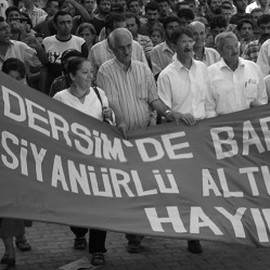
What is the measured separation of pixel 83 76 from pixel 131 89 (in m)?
0.64

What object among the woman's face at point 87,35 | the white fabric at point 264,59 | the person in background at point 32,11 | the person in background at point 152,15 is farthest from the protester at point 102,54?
the person in background at point 32,11

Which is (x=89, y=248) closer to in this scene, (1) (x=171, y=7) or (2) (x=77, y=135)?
(2) (x=77, y=135)

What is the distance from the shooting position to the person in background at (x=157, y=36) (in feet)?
35.0

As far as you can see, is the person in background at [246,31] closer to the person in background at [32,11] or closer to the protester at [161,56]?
the protester at [161,56]

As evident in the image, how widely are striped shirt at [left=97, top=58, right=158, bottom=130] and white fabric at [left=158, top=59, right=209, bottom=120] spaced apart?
0.13 metres

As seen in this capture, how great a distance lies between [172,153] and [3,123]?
4.63ft

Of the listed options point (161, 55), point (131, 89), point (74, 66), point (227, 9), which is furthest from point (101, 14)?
point (74, 66)

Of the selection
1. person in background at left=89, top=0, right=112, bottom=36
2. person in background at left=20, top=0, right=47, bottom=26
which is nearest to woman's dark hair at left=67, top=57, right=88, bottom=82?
person in background at left=89, top=0, right=112, bottom=36

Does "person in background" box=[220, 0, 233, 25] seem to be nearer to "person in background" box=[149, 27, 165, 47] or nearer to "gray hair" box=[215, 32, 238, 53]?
"person in background" box=[149, 27, 165, 47]

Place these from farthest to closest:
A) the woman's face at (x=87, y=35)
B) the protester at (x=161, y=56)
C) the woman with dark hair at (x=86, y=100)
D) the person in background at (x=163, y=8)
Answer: the person in background at (x=163, y=8), the woman's face at (x=87, y=35), the protester at (x=161, y=56), the woman with dark hair at (x=86, y=100)

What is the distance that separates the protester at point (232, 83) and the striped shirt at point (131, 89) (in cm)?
55

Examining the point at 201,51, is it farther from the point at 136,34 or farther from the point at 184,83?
the point at 136,34

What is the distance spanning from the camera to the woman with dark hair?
662 centimetres

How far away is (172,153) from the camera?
644cm
